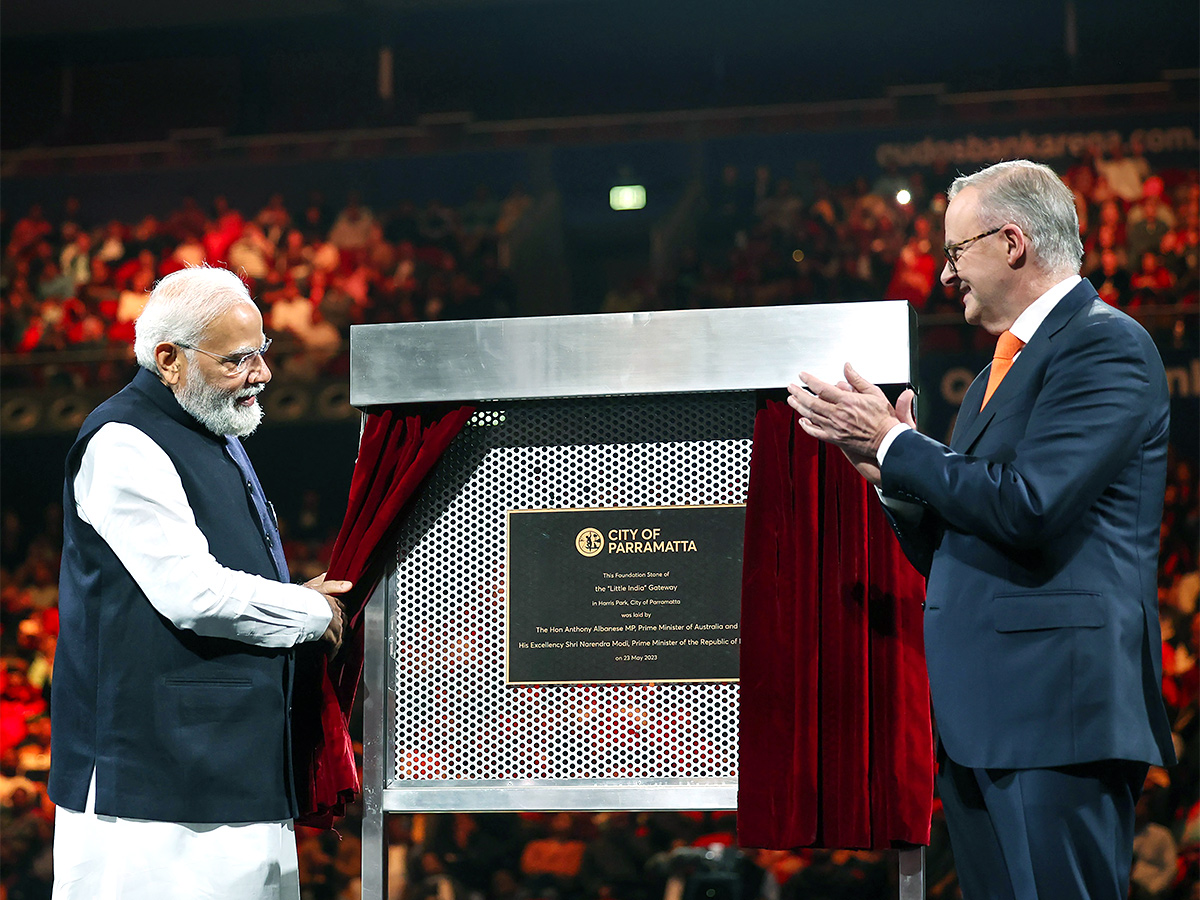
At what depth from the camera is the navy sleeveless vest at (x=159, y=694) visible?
1.91 m

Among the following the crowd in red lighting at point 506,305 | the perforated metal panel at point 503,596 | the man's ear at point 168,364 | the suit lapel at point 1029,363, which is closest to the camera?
the suit lapel at point 1029,363

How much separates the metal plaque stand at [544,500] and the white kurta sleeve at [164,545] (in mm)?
489

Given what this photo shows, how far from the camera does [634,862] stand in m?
4.58

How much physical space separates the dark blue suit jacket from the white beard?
114cm

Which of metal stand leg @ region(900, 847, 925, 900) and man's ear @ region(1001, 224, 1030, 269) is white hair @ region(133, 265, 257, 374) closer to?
man's ear @ region(1001, 224, 1030, 269)

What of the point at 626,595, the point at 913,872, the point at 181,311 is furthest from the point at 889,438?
the point at 181,311

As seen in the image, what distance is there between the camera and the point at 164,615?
6.37ft

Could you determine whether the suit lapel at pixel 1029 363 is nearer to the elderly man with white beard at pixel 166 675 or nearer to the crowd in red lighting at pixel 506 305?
the elderly man with white beard at pixel 166 675

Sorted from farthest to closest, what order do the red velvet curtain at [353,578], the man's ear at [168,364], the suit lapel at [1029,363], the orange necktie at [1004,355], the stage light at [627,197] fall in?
the stage light at [627,197], the red velvet curtain at [353,578], the man's ear at [168,364], the orange necktie at [1004,355], the suit lapel at [1029,363]

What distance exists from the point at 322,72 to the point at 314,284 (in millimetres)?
894

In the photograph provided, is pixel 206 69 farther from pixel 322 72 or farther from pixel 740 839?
pixel 740 839

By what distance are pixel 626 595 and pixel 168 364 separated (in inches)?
37.9

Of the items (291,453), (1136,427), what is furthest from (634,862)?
(1136,427)

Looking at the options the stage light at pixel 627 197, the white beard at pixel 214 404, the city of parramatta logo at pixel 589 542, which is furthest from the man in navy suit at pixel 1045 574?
the stage light at pixel 627 197
